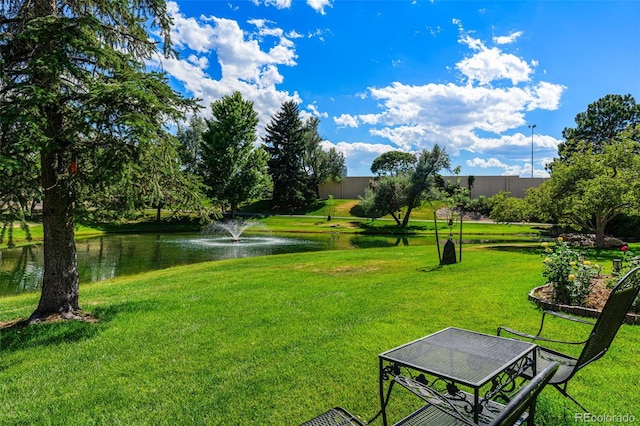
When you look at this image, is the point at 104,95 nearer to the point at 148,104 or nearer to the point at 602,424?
the point at 148,104

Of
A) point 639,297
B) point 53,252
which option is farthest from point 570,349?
point 53,252

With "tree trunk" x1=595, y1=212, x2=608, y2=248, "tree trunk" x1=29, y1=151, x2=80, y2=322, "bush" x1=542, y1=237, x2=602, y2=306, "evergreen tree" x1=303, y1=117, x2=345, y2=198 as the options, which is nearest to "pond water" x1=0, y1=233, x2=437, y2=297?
"tree trunk" x1=29, y1=151, x2=80, y2=322

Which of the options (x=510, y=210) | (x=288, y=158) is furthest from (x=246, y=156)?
(x=510, y=210)

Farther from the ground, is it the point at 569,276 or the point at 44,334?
the point at 569,276

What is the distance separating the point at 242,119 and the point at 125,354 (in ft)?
104

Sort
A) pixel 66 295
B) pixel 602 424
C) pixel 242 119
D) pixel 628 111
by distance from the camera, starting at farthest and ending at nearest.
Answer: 1. pixel 628 111
2. pixel 242 119
3. pixel 66 295
4. pixel 602 424

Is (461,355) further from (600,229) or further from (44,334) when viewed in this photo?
(600,229)

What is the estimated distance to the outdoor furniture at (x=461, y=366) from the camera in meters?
2.06

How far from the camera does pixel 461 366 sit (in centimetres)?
222

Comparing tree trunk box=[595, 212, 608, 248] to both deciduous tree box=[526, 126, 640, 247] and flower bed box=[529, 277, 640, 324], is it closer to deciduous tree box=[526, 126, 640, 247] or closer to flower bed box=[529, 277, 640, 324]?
deciduous tree box=[526, 126, 640, 247]

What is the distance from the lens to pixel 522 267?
30.8ft

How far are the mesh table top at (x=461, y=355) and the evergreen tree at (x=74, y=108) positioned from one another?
3.68 meters

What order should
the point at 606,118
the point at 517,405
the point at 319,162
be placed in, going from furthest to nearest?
the point at 319,162
the point at 606,118
the point at 517,405

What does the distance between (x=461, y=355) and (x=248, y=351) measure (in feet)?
7.93
